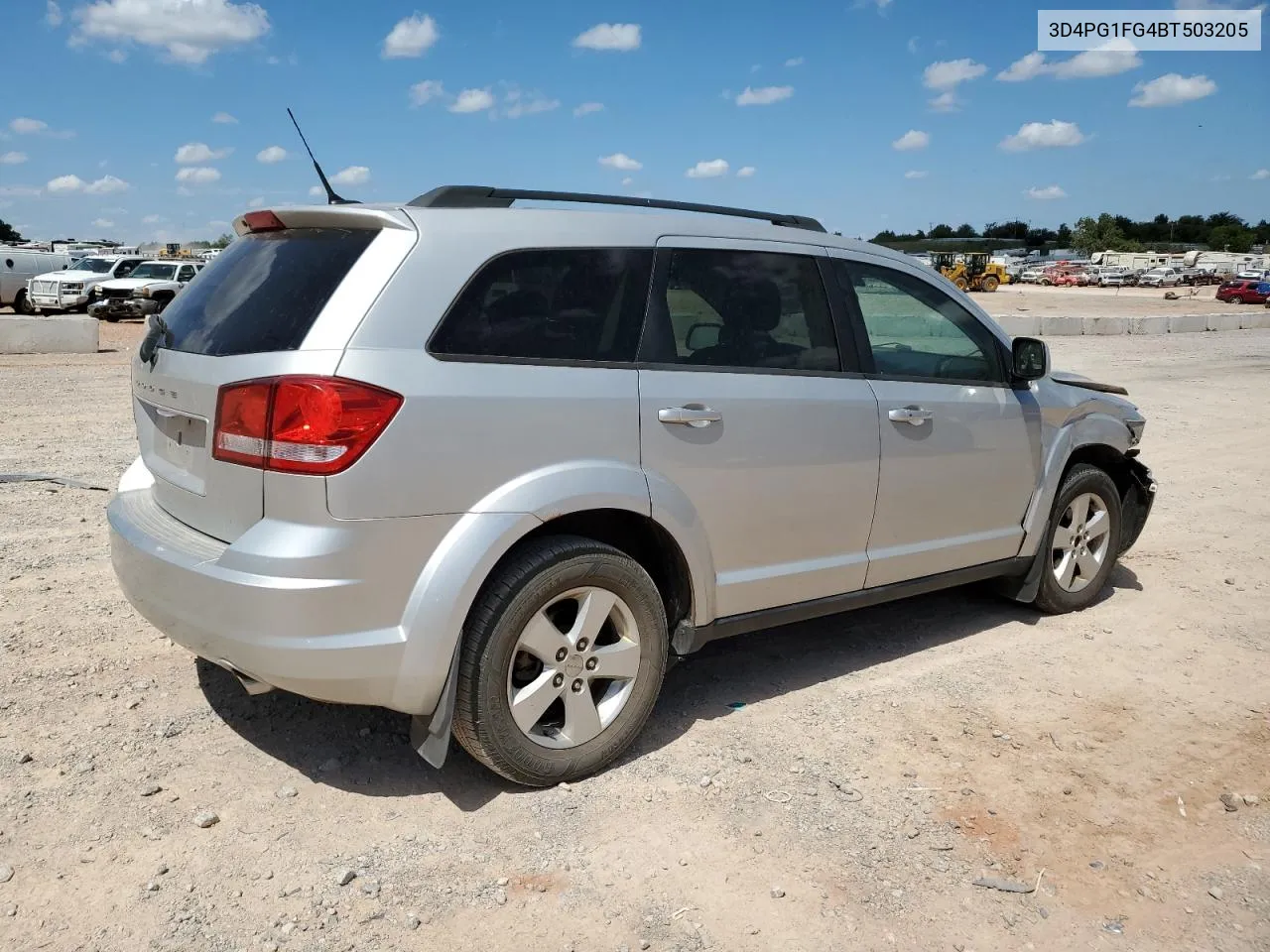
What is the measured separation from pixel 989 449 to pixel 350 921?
3331 mm

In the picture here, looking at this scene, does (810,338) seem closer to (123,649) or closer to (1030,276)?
(123,649)

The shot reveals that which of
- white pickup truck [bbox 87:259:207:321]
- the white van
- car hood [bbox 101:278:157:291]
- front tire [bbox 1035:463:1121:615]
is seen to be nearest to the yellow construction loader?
car hood [bbox 101:278:157:291]

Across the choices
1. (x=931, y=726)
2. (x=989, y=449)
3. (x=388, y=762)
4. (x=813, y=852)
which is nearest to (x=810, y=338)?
(x=989, y=449)

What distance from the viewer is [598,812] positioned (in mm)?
3422

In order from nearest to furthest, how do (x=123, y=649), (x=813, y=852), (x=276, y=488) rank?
(x=276, y=488) < (x=813, y=852) < (x=123, y=649)

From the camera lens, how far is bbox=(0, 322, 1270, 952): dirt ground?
2.86m

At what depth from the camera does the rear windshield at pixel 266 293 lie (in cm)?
317

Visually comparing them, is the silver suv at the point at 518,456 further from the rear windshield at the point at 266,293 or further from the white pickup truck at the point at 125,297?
the white pickup truck at the point at 125,297

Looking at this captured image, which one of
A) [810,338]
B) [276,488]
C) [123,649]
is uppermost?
[810,338]

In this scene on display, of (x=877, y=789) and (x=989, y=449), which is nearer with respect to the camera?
(x=877, y=789)

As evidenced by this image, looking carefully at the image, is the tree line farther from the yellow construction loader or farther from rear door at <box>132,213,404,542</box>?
rear door at <box>132,213,404,542</box>

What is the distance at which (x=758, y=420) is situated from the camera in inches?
152

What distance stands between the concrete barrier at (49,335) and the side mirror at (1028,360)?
1787 centimetres

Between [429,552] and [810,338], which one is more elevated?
[810,338]
